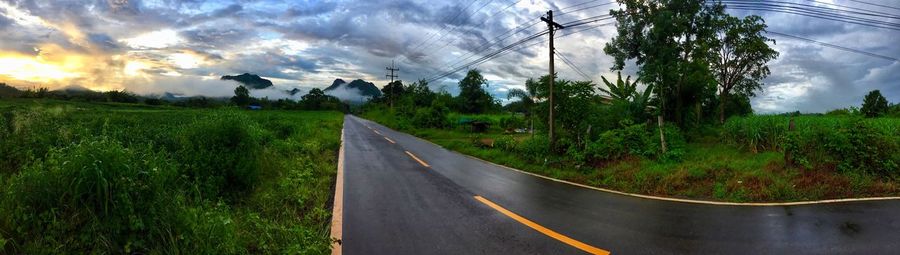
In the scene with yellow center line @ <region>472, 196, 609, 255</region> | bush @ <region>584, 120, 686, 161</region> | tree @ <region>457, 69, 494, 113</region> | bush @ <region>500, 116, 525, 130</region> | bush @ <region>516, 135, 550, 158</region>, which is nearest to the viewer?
yellow center line @ <region>472, 196, 609, 255</region>

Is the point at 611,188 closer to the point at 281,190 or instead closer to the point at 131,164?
the point at 281,190

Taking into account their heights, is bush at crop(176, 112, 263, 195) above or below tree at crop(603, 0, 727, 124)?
below

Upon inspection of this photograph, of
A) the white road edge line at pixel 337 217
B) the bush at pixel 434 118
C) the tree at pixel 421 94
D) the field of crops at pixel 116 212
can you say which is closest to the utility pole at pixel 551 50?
the white road edge line at pixel 337 217

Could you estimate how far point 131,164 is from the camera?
416 cm

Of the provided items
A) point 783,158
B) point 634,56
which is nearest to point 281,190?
point 783,158

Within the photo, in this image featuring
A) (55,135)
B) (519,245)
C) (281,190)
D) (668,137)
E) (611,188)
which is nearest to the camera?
(519,245)

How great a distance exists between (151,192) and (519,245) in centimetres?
409

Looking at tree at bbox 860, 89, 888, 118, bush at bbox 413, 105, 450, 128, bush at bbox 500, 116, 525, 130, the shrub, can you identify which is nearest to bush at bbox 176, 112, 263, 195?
the shrub

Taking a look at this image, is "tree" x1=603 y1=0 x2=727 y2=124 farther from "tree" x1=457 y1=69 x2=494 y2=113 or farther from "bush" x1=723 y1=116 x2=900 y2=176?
Result: "tree" x1=457 y1=69 x2=494 y2=113

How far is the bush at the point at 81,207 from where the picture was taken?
3621 millimetres

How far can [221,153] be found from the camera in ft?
23.9

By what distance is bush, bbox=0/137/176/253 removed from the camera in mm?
3621

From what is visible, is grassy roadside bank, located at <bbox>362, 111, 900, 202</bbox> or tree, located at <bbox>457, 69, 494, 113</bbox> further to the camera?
tree, located at <bbox>457, 69, 494, 113</bbox>

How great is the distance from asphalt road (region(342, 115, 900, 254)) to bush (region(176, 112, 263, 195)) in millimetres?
1922
